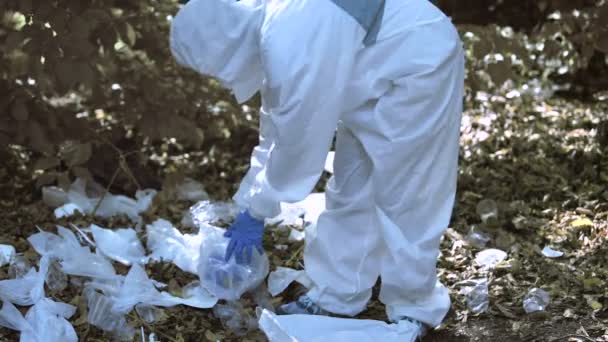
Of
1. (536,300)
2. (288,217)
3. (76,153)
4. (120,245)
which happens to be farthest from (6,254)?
(536,300)

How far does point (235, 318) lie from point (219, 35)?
0.82m

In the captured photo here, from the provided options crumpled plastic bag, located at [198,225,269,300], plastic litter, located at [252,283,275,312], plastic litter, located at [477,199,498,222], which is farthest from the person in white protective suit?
plastic litter, located at [477,199,498,222]

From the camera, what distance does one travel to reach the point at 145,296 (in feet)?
9.71

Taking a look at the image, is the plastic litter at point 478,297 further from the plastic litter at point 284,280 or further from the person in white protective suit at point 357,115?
the plastic litter at point 284,280

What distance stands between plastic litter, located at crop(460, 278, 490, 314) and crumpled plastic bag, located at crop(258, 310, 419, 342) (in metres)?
0.28

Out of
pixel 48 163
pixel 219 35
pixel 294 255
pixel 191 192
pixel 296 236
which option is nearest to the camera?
pixel 219 35

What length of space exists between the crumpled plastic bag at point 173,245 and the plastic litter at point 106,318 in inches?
14.5

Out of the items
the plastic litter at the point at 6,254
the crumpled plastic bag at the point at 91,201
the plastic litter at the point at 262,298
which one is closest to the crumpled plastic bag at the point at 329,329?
the plastic litter at the point at 262,298

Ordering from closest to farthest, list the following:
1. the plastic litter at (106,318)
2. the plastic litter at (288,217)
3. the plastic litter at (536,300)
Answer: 1. the plastic litter at (106,318)
2. the plastic litter at (536,300)
3. the plastic litter at (288,217)

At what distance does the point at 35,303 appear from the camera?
2908 mm

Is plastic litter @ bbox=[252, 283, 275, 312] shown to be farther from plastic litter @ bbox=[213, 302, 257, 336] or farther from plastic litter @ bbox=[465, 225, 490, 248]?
plastic litter @ bbox=[465, 225, 490, 248]

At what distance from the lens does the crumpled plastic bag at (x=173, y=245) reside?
3.24 metres

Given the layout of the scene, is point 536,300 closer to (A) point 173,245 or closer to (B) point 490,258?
(B) point 490,258

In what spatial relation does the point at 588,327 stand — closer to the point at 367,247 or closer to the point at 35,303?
the point at 367,247
